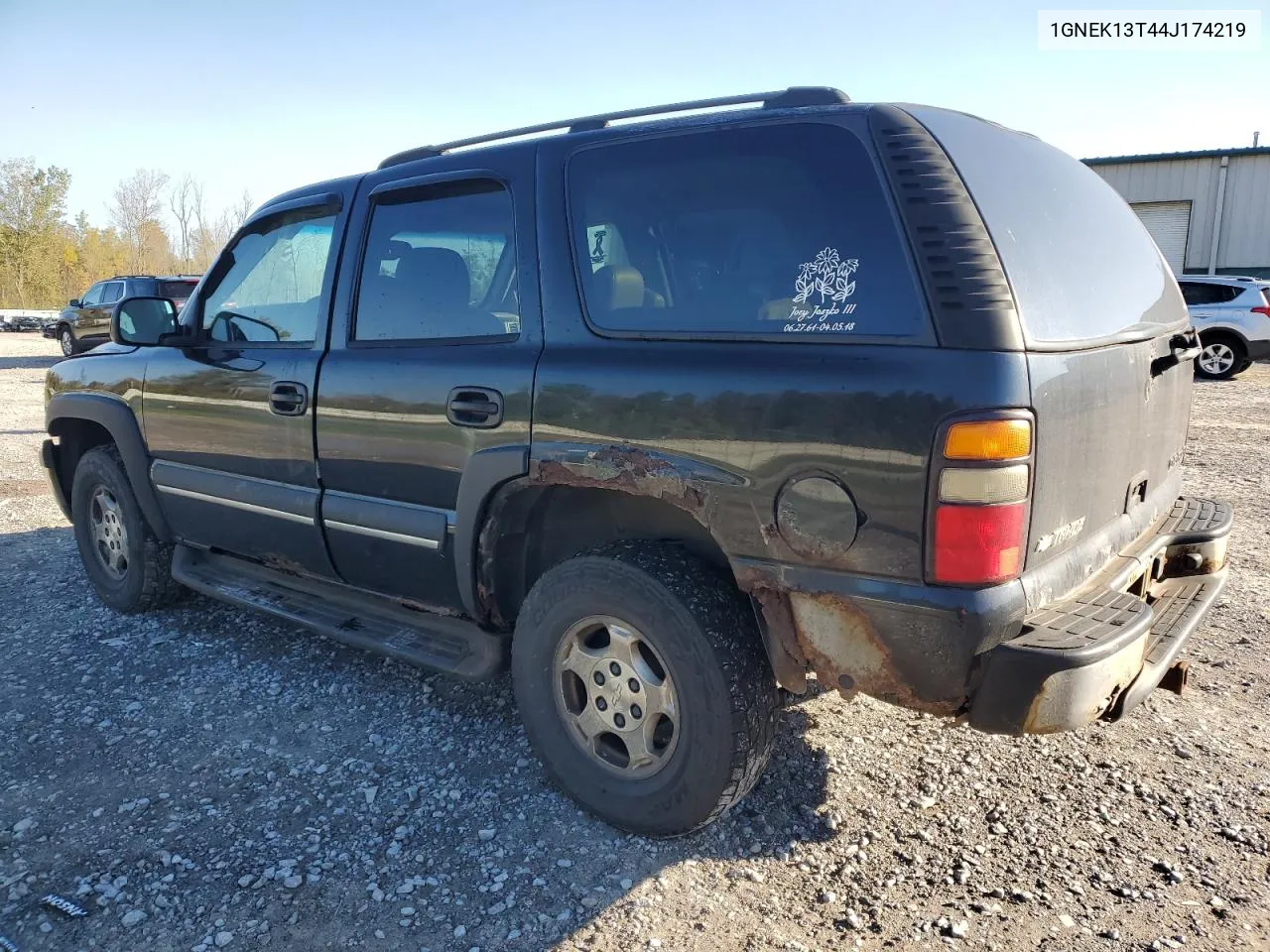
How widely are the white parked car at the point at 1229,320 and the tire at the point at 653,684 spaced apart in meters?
14.1

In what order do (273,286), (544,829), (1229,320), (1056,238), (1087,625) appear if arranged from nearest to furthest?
1. (1087,625)
2. (1056,238)
3. (544,829)
4. (273,286)
5. (1229,320)

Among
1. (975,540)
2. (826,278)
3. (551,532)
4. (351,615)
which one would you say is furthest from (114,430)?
(975,540)

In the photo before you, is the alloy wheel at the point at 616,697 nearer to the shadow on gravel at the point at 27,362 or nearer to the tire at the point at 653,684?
the tire at the point at 653,684

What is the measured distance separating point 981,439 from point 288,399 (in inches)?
101

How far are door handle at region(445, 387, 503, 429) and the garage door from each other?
2465 centimetres

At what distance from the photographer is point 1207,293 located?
47.2 ft

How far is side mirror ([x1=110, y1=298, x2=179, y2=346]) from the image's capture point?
13.2 ft

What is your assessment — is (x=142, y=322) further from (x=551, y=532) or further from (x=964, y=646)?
(x=964, y=646)

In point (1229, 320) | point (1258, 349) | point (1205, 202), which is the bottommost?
point (1258, 349)

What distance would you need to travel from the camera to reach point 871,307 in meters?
2.19

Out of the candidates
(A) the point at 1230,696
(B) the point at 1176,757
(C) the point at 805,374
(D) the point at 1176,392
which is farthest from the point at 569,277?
(A) the point at 1230,696

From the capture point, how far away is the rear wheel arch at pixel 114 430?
426 centimetres

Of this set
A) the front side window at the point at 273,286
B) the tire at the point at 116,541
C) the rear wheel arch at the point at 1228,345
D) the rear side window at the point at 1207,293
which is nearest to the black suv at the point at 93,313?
the tire at the point at 116,541

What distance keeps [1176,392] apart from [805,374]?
1.63m
